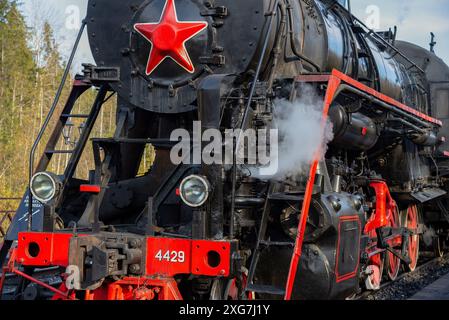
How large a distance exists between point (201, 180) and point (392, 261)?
16.9 feet

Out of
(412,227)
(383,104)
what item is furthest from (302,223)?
(412,227)

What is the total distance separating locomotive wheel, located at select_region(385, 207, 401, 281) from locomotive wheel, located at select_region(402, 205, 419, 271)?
0.41m

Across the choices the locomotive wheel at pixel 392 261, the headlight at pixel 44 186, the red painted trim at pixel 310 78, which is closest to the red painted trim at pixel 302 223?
the red painted trim at pixel 310 78

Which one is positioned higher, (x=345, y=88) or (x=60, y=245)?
(x=345, y=88)

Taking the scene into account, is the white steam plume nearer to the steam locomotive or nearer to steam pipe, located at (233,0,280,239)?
the steam locomotive

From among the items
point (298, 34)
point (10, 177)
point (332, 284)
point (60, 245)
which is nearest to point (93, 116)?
point (60, 245)

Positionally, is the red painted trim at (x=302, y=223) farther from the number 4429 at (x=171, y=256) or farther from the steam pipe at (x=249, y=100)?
the number 4429 at (x=171, y=256)

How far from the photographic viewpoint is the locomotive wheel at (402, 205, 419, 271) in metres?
9.51

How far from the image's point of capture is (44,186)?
525cm

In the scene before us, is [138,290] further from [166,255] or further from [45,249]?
[45,249]

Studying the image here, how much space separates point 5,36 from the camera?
28.5 m

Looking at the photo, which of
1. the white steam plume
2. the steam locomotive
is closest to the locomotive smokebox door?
the steam locomotive
